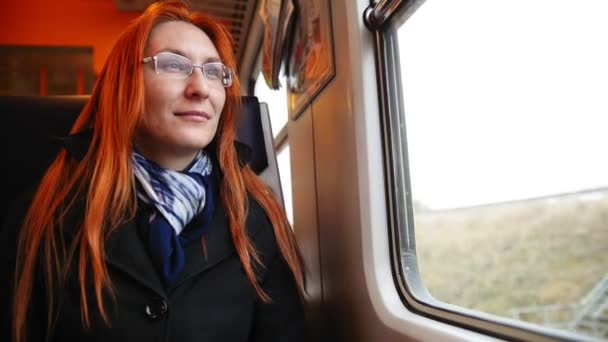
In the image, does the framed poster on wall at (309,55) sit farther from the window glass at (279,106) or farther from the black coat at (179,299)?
the black coat at (179,299)

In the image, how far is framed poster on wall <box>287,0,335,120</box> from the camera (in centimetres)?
136

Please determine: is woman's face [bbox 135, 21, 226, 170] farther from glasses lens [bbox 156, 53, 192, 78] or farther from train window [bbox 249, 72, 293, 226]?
train window [bbox 249, 72, 293, 226]

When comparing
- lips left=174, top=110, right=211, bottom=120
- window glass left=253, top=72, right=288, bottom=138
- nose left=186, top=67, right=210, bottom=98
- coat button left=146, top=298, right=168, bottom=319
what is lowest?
coat button left=146, top=298, right=168, bottom=319

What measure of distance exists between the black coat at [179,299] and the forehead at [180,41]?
1.27 ft

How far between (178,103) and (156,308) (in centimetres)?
46

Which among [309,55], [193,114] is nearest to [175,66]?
[193,114]

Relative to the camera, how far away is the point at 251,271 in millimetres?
1051

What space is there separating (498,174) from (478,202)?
0.09 meters

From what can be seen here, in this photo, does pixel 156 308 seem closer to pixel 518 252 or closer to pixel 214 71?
pixel 214 71

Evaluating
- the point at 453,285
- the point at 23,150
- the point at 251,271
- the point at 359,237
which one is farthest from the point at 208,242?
the point at 23,150

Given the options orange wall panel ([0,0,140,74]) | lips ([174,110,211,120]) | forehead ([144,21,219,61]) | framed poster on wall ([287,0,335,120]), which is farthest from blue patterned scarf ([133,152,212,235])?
orange wall panel ([0,0,140,74])

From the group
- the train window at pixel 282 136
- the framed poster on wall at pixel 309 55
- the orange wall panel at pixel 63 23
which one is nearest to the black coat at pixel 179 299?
the framed poster on wall at pixel 309 55

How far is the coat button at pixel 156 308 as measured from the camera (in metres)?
0.94

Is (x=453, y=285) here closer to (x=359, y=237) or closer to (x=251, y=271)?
(x=359, y=237)
